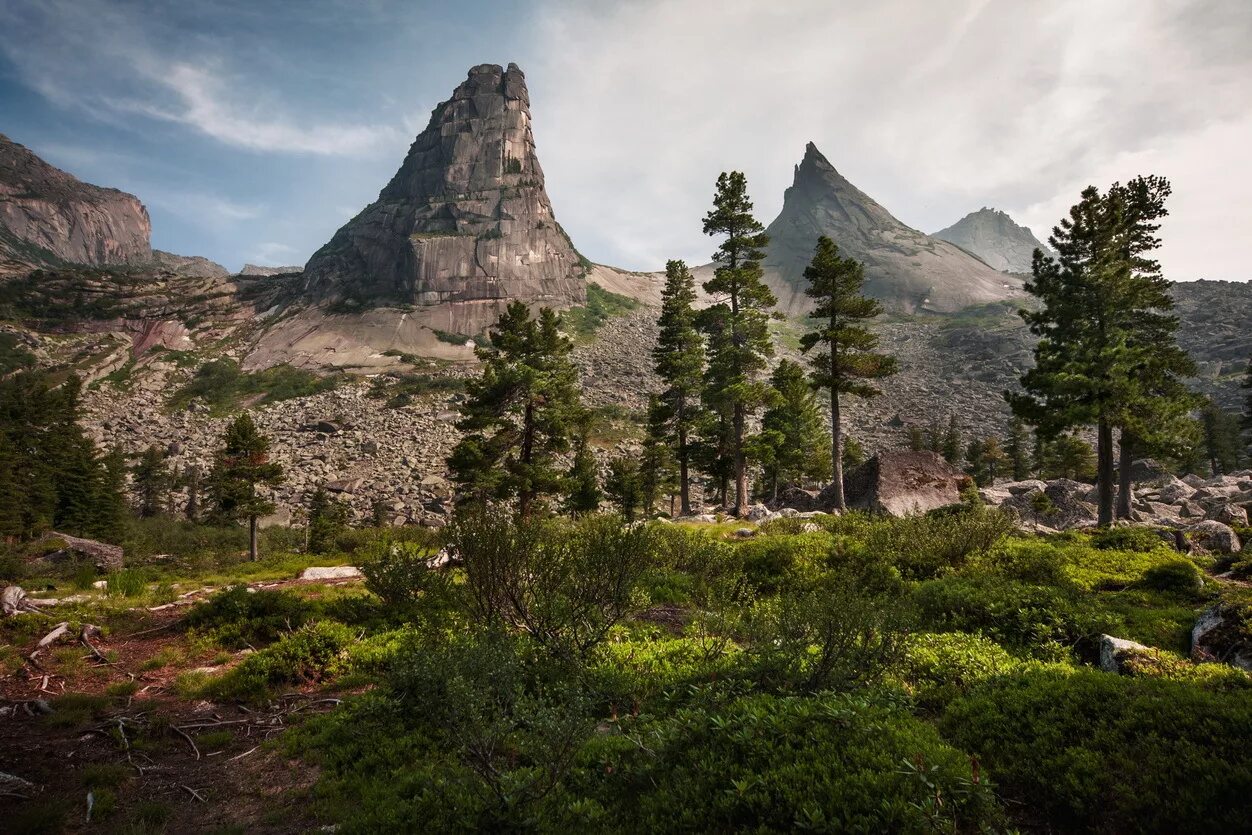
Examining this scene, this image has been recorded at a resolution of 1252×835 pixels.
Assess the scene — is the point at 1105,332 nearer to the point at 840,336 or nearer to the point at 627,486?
the point at 840,336

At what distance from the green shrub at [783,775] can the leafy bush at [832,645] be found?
2.43ft

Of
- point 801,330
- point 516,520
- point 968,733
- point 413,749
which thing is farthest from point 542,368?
point 801,330

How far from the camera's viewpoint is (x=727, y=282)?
85.1 ft

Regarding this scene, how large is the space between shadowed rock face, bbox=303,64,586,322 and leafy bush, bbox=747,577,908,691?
12135 cm

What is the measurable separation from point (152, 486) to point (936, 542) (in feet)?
224

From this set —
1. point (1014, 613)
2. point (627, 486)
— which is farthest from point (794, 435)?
point (1014, 613)

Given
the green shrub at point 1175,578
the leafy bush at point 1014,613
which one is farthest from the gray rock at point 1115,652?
the green shrub at point 1175,578

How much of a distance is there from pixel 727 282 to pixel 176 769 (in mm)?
25066

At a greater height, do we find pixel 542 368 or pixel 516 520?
pixel 542 368

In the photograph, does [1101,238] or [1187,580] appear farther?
[1101,238]

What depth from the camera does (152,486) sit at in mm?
51781

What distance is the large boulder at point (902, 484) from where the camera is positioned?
25.8 metres

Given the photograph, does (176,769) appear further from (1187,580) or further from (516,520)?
(1187,580)

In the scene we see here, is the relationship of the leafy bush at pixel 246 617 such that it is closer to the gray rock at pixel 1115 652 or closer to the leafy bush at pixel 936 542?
the gray rock at pixel 1115 652
